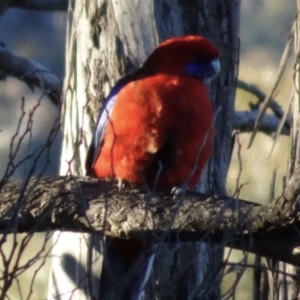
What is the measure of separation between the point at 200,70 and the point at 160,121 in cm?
36

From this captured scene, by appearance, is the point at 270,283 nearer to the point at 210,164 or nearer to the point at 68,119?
the point at 210,164

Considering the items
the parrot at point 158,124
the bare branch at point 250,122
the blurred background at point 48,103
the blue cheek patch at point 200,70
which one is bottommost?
the parrot at point 158,124

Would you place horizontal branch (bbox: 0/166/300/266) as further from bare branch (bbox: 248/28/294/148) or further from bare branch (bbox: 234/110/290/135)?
bare branch (bbox: 234/110/290/135)

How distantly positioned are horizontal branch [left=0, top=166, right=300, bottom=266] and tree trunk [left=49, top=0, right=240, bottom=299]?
568 mm

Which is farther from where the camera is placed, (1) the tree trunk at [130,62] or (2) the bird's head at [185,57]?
(1) the tree trunk at [130,62]

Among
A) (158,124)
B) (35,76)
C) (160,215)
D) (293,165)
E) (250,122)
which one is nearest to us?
(160,215)

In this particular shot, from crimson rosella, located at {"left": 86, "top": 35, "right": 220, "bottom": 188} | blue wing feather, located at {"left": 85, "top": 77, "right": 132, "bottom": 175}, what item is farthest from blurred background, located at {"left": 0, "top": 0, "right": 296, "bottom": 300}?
crimson rosella, located at {"left": 86, "top": 35, "right": 220, "bottom": 188}

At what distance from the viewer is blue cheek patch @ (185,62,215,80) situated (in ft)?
10.1

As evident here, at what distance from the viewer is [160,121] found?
282 centimetres

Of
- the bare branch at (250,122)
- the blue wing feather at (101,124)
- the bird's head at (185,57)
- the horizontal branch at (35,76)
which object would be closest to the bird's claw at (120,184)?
the blue wing feather at (101,124)

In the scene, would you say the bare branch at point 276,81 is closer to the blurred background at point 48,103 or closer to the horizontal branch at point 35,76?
the horizontal branch at point 35,76

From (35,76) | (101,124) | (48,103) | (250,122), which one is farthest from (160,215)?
(48,103)

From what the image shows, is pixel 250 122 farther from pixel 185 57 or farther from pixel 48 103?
pixel 48 103

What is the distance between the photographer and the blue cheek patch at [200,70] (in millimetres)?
3070
